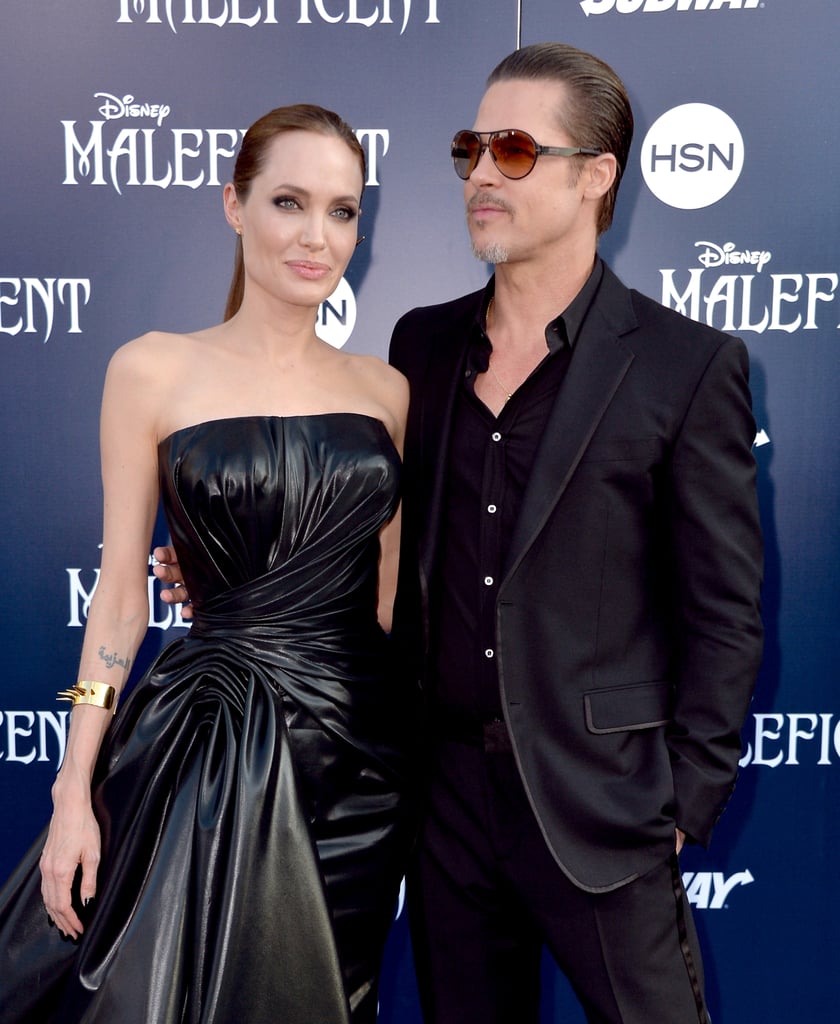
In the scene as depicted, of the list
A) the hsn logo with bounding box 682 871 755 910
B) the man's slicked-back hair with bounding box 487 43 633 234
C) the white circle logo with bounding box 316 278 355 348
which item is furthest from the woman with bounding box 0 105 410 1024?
the hsn logo with bounding box 682 871 755 910

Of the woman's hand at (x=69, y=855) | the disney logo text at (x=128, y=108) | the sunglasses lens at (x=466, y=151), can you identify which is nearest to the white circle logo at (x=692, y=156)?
the sunglasses lens at (x=466, y=151)

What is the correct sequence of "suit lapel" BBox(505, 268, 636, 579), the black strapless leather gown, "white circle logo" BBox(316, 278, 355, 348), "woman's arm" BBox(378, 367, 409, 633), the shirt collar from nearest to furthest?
the black strapless leather gown < "suit lapel" BBox(505, 268, 636, 579) < the shirt collar < "woman's arm" BBox(378, 367, 409, 633) < "white circle logo" BBox(316, 278, 355, 348)

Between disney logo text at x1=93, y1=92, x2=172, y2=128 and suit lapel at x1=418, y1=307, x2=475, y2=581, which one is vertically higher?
disney logo text at x1=93, y1=92, x2=172, y2=128

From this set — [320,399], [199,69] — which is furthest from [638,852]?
[199,69]

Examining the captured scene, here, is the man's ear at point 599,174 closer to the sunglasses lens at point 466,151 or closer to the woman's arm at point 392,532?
the sunglasses lens at point 466,151

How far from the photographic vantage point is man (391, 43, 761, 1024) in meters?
1.93

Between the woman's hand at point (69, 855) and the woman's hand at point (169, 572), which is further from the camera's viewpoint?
the woman's hand at point (169, 572)

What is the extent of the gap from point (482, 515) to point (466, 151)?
2.22 ft

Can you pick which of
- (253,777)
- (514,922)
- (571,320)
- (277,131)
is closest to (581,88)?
(571,320)

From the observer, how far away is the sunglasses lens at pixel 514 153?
6.68ft

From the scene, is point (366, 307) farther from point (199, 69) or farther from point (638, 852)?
point (638, 852)

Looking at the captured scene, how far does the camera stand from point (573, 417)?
6.30 ft

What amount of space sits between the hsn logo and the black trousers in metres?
0.95

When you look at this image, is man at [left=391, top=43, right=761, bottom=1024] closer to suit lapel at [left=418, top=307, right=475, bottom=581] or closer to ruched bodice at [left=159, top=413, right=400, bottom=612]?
suit lapel at [left=418, top=307, right=475, bottom=581]
